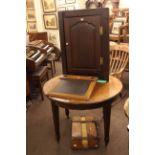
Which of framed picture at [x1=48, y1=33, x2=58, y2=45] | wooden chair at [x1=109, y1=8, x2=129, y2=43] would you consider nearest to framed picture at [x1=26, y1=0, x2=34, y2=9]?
framed picture at [x1=48, y1=33, x2=58, y2=45]

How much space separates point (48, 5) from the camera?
531 cm

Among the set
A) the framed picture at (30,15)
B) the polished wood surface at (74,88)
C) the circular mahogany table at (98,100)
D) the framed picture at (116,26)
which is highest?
the framed picture at (30,15)

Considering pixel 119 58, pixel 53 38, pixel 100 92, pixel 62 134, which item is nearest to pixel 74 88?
pixel 100 92

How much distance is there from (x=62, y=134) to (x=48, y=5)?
404cm

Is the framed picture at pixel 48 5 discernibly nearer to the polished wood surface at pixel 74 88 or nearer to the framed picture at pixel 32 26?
the framed picture at pixel 32 26

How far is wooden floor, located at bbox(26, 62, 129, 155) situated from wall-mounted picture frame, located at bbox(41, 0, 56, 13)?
3200 mm

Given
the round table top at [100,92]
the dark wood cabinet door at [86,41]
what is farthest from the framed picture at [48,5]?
the round table top at [100,92]

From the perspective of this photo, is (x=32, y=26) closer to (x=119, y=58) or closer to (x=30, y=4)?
(x=30, y=4)

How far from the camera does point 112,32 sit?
4629mm

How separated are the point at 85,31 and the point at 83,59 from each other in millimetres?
281

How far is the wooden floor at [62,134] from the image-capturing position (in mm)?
2078

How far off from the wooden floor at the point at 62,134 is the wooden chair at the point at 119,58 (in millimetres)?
527
